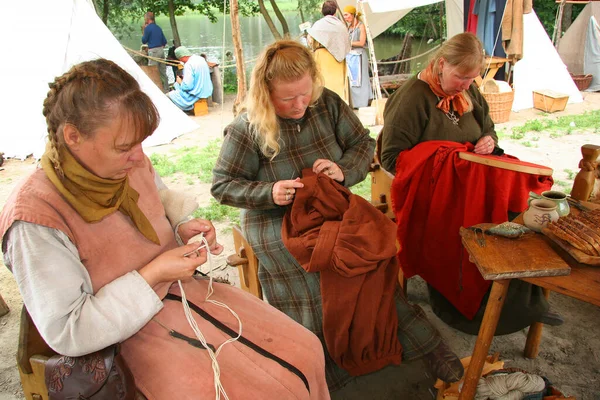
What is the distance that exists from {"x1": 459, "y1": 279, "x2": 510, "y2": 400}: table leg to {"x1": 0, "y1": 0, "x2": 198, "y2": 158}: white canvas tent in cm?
550

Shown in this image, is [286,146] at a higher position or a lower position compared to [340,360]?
higher

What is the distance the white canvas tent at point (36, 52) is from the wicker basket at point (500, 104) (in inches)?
216

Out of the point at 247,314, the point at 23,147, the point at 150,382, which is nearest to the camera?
the point at 150,382

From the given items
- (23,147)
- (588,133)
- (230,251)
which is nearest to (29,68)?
(23,147)

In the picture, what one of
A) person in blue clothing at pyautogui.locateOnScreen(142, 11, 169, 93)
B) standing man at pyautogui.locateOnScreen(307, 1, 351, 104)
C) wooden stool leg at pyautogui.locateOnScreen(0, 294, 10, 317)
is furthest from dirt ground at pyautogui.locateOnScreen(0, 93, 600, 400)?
person in blue clothing at pyautogui.locateOnScreen(142, 11, 169, 93)

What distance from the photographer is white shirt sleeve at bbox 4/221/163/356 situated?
112 cm

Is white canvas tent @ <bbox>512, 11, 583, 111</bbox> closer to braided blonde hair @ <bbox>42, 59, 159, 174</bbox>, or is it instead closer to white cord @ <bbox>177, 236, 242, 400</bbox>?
white cord @ <bbox>177, 236, 242, 400</bbox>

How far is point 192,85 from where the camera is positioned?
28.7 feet

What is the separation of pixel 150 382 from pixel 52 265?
43 cm

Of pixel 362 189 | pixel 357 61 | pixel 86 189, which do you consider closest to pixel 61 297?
pixel 86 189

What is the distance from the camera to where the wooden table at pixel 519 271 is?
5.04 feet

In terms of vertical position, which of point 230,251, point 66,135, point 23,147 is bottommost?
point 230,251

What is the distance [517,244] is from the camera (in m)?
1.75

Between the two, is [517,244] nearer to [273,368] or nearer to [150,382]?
[273,368]
